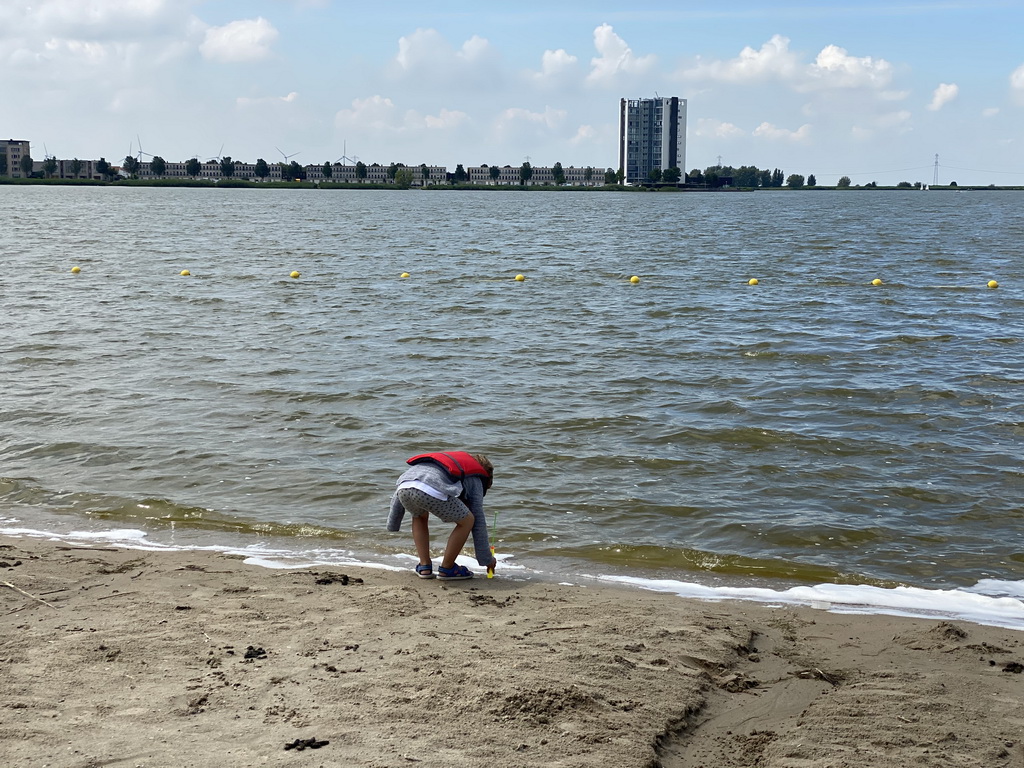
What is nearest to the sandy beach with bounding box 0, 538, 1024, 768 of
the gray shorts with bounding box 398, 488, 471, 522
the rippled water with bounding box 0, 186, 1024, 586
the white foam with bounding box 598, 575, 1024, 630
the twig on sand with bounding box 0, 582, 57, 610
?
the twig on sand with bounding box 0, 582, 57, 610

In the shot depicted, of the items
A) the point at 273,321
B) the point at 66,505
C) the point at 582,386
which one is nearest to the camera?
the point at 66,505

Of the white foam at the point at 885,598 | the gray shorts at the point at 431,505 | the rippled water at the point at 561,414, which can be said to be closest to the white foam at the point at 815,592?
the white foam at the point at 885,598

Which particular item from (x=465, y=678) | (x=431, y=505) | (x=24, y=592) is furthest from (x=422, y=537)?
(x=24, y=592)

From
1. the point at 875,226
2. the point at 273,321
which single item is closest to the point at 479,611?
the point at 273,321

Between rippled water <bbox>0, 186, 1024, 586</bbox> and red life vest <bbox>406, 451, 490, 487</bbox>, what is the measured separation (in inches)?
57.1

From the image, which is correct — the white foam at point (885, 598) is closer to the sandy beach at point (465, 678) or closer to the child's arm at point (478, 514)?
the sandy beach at point (465, 678)

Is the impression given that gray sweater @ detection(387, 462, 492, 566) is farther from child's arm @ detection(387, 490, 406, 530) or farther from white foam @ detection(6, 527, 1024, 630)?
white foam @ detection(6, 527, 1024, 630)

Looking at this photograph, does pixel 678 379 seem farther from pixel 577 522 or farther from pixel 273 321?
pixel 273 321

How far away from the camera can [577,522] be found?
9.55m

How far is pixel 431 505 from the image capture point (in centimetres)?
741

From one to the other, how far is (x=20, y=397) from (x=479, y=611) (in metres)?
10.6

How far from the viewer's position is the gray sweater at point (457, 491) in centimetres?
744

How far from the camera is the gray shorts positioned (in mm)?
7387

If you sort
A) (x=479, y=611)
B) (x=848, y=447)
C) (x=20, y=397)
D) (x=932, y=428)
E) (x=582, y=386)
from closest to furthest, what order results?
(x=479, y=611), (x=848, y=447), (x=932, y=428), (x=20, y=397), (x=582, y=386)
